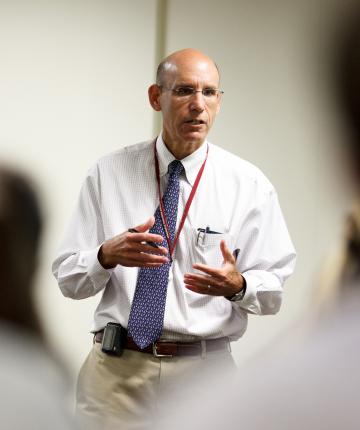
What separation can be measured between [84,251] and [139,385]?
0.40 meters

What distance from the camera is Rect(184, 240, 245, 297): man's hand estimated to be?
1.98 meters

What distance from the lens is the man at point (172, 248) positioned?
222 cm

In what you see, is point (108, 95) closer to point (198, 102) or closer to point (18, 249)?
point (198, 102)

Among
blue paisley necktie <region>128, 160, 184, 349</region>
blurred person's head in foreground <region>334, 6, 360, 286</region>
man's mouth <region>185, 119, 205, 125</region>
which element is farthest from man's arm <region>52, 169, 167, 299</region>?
blurred person's head in foreground <region>334, 6, 360, 286</region>

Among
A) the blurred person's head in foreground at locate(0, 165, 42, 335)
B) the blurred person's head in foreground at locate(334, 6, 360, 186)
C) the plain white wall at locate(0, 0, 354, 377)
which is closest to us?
the blurred person's head in foreground at locate(334, 6, 360, 186)

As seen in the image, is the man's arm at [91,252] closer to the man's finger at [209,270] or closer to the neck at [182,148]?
the man's finger at [209,270]

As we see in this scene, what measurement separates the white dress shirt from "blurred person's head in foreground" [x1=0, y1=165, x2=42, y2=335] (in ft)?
4.29

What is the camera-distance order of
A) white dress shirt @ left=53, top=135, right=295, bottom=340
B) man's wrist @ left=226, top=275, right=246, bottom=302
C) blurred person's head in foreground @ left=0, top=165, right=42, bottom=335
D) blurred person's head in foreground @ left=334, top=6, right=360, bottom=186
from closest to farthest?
blurred person's head in foreground @ left=334, top=6, right=360, bottom=186, blurred person's head in foreground @ left=0, top=165, right=42, bottom=335, man's wrist @ left=226, top=275, right=246, bottom=302, white dress shirt @ left=53, top=135, right=295, bottom=340

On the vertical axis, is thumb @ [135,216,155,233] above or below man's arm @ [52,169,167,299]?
above

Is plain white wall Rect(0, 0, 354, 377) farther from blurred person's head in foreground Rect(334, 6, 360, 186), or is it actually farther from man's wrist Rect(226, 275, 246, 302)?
blurred person's head in foreground Rect(334, 6, 360, 186)

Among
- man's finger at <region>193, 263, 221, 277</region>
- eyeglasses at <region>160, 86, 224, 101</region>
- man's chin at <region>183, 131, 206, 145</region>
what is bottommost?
man's finger at <region>193, 263, 221, 277</region>

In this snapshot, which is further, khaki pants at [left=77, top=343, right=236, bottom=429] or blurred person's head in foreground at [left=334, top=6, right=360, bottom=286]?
khaki pants at [left=77, top=343, right=236, bottom=429]

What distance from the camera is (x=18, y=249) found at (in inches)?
32.1

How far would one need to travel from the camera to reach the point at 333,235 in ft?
2.47
